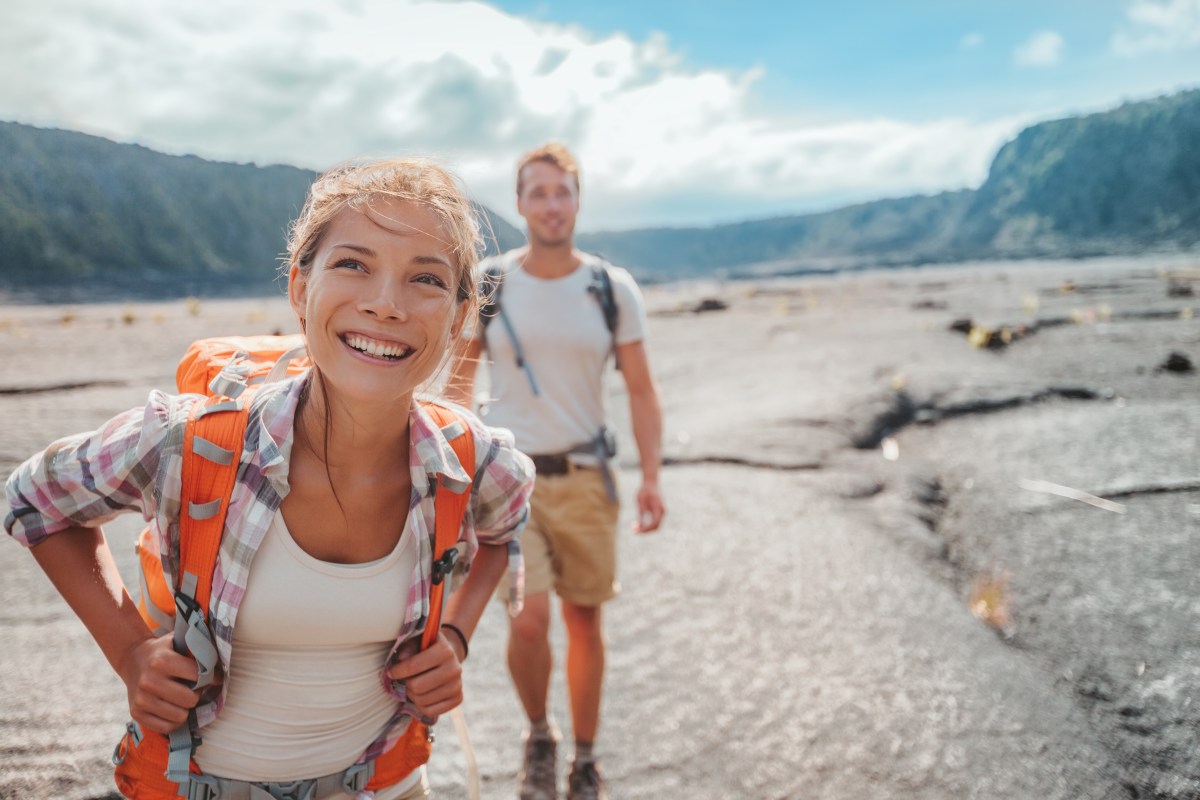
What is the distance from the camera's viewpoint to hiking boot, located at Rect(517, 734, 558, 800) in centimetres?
250

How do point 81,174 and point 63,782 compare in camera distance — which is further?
point 81,174

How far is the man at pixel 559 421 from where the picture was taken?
258 cm

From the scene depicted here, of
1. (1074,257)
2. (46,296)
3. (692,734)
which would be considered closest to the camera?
(692,734)

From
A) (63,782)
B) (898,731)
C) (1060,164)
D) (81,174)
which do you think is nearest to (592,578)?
(898,731)

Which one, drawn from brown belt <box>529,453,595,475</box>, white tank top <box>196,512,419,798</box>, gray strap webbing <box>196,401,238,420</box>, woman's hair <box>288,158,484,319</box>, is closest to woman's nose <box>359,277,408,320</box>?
woman's hair <box>288,158,484,319</box>

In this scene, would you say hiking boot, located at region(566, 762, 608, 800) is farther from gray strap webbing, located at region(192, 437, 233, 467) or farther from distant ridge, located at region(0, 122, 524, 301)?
distant ridge, located at region(0, 122, 524, 301)

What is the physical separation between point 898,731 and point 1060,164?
490ft

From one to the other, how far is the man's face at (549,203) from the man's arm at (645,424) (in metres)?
0.47

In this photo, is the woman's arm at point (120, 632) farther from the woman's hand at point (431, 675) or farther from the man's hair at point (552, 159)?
the man's hair at point (552, 159)

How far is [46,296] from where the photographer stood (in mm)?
41812

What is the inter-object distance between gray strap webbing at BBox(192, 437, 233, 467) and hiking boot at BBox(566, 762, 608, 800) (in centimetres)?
180

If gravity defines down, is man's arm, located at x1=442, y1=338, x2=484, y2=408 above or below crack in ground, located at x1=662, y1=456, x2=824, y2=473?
above

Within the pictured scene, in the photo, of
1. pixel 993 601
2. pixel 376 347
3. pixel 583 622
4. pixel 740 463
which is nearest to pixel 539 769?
pixel 583 622

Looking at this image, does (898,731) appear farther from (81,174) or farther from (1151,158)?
(1151,158)
